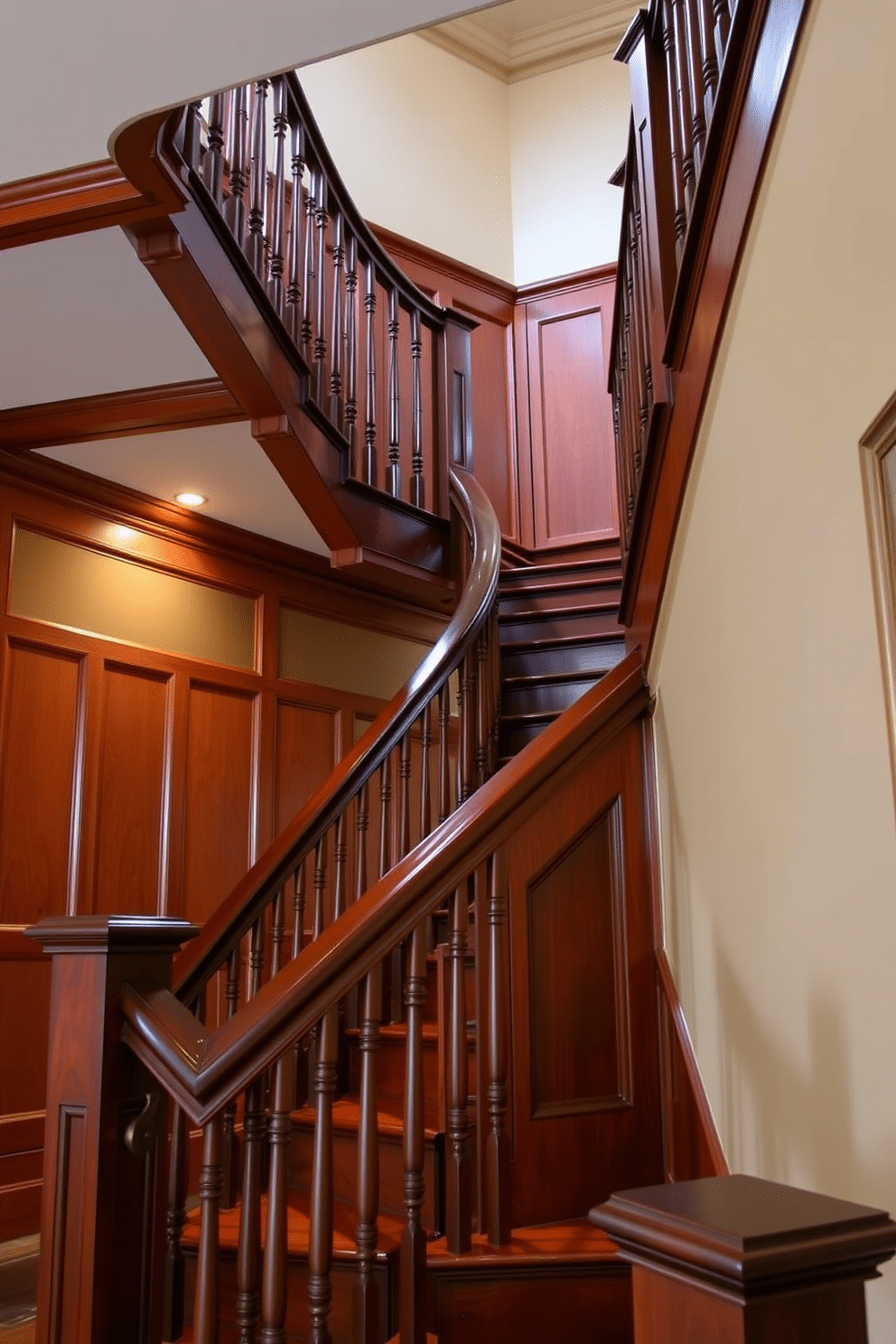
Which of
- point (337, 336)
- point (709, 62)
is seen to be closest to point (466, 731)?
point (337, 336)

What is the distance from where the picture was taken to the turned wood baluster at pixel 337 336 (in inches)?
156

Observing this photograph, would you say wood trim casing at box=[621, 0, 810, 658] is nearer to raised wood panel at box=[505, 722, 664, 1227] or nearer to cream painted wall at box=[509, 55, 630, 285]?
raised wood panel at box=[505, 722, 664, 1227]

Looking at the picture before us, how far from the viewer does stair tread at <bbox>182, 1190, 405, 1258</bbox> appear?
2379mm

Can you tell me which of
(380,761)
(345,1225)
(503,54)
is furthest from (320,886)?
(503,54)

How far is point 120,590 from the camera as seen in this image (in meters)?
4.36

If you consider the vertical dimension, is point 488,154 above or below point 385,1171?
A: above

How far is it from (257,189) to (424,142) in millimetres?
3403

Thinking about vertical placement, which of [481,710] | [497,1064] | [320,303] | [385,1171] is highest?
[320,303]

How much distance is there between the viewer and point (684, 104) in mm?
2141

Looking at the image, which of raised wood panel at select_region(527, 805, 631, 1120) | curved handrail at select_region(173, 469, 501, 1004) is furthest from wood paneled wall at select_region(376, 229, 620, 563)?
raised wood panel at select_region(527, 805, 631, 1120)

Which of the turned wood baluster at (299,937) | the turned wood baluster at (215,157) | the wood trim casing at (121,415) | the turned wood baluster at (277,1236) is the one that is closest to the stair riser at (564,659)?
the turned wood baluster at (299,937)

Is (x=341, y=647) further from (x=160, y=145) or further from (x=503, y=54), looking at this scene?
(x=503, y=54)

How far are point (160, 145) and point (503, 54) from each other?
526 cm

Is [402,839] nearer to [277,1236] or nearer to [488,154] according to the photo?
[277,1236]
